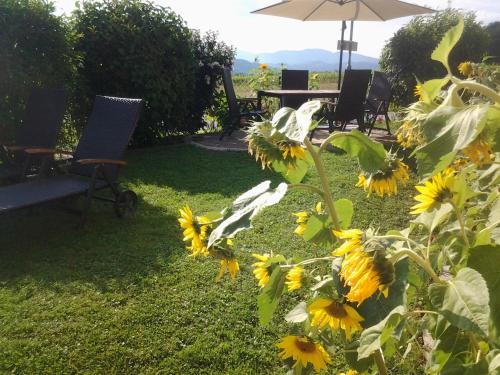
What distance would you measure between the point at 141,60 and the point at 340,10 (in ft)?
12.6

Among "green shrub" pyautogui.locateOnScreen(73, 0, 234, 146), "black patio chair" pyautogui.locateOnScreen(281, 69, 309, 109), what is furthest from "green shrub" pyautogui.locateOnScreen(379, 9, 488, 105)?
"green shrub" pyautogui.locateOnScreen(73, 0, 234, 146)

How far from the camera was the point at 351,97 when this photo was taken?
21.2 ft

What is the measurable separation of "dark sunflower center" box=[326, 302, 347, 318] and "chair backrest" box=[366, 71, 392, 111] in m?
7.04

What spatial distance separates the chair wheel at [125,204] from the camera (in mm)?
3805

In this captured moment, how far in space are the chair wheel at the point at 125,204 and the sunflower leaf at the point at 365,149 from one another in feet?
10.4

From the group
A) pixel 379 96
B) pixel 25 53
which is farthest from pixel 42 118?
pixel 379 96

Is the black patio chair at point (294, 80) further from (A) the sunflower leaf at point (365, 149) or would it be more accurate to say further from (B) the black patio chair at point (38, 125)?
(A) the sunflower leaf at point (365, 149)

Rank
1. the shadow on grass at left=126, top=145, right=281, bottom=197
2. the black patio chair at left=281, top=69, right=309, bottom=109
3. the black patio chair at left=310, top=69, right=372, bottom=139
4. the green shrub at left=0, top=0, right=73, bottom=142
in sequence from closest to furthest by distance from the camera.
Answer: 1. the green shrub at left=0, top=0, right=73, bottom=142
2. the shadow on grass at left=126, top=145, right=281, bottom=197
3. the black patio chair at left=310, top=69, right=372, bottom=139
4. the black patio chair at left=281, top=69, right=309, bottom=109

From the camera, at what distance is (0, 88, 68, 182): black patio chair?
4254 mm

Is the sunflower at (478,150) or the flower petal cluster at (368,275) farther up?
the sunflower at (478,150)

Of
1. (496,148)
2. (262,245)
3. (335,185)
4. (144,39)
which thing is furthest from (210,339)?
(144,39)

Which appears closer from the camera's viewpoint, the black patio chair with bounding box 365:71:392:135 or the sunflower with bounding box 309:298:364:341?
the sunflower with bounding box 309:298:364:341

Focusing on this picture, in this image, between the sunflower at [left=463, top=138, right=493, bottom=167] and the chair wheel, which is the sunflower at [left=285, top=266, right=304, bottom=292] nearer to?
the sunflower at [left=463, top=138, right=493, bottom=167]

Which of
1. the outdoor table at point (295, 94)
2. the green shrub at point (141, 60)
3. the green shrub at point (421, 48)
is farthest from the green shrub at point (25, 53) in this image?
the green shrub at point (421, 48)
